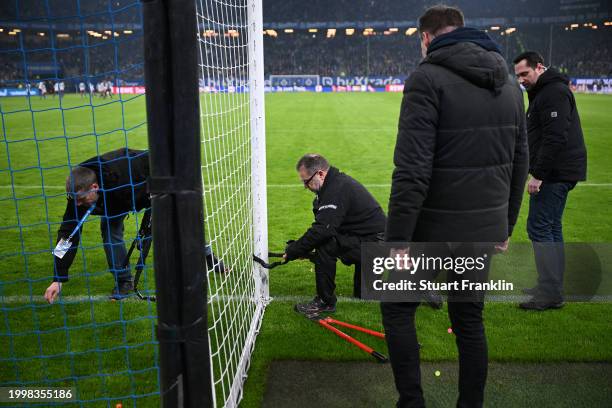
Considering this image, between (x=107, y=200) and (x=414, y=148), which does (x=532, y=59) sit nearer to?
(x=414, y=148)

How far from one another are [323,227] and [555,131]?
193cm

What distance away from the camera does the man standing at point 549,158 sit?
13.4ft

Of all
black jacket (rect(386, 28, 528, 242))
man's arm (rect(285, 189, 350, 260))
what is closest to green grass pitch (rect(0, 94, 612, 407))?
man's arm (rect(285, 189, 350, 260))

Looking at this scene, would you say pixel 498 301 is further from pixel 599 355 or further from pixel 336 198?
pixel 336 198

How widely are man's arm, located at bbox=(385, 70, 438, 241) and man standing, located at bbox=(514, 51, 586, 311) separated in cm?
218

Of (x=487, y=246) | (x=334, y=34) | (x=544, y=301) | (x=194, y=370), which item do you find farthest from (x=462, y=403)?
(x=334, y=34)

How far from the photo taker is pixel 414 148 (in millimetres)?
2324

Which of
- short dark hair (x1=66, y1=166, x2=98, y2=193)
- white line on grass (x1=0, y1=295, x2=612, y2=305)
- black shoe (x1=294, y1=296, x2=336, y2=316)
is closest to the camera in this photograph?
short dark hair (x1=66, y1=166, x2=98, y2=193)

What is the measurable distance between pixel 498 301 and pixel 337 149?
9.07 m

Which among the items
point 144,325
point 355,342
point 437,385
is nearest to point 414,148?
point 437,385

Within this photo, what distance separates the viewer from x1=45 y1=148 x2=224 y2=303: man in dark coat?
3584 mm

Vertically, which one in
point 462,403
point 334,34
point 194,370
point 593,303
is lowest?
point 593,303

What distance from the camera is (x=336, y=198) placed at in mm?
4145

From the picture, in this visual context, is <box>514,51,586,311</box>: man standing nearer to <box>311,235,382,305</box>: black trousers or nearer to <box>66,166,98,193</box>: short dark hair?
<box>311,235,382,305</box>: black trousers
